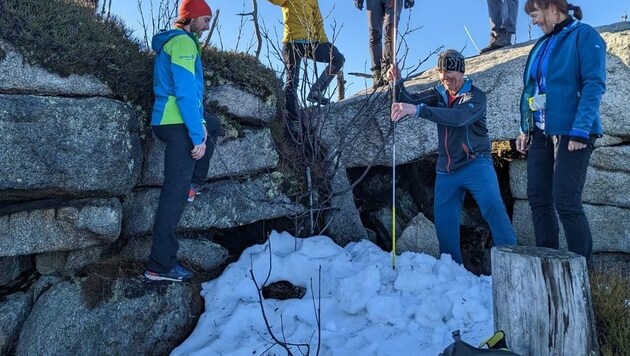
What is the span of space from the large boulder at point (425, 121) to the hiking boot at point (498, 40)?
5.84ft

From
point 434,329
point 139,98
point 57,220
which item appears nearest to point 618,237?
point 434,329

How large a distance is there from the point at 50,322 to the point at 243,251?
6.95ft

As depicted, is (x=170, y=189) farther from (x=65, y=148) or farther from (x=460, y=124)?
(x=460, y=124)

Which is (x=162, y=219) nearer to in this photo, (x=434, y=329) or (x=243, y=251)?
(x=243, y=251)

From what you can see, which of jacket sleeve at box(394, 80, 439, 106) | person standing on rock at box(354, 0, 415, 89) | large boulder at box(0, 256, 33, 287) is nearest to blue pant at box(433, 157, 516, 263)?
jacket sleeve at box(394, 80, 439, 106)

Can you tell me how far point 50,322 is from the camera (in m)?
4.59

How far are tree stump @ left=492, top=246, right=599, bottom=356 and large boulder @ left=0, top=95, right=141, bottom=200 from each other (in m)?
3.94

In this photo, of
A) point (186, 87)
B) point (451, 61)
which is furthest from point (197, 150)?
point (451, 61)

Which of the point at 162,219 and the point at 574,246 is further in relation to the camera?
the point at 162,219

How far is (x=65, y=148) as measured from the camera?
4.80m

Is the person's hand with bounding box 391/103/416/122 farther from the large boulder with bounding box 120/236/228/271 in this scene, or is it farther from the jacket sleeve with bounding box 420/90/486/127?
the large boulder with bounding box 120/236/228/271

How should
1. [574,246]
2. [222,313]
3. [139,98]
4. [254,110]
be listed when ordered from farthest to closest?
[254,110], [139,98], [222,313], [574,246]

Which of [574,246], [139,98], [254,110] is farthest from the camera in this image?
[254,110]

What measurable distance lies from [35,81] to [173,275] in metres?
2.42
